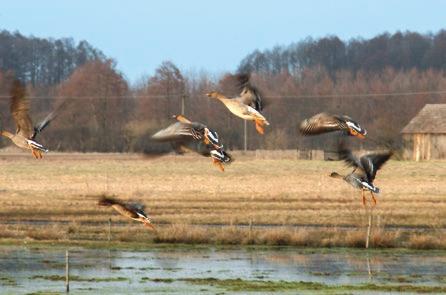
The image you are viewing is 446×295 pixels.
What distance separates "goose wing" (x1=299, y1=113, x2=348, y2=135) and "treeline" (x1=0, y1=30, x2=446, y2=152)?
46.3 m

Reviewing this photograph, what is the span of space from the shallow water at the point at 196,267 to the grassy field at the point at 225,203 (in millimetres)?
1355

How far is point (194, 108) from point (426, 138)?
19.7m

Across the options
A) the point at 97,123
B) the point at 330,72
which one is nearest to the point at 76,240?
the point at 97,123

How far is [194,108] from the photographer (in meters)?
90.2

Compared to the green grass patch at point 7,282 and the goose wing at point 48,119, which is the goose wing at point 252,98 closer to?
the goose wing at point 48,119

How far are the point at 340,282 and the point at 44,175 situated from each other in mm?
43613

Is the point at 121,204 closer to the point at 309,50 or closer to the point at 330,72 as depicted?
the point at 309,50

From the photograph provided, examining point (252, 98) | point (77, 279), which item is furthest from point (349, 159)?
point (77, 279)

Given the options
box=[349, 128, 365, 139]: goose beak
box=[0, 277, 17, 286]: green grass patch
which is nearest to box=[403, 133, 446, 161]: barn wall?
box=[0, 277, 17, 286]: green grass patch

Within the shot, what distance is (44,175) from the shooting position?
2987 inches

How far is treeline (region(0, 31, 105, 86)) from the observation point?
512 ft

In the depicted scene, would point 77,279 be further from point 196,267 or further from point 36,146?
point 36,146

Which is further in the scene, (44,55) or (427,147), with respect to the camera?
(44,55)

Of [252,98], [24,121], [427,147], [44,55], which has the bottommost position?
[427,147]
